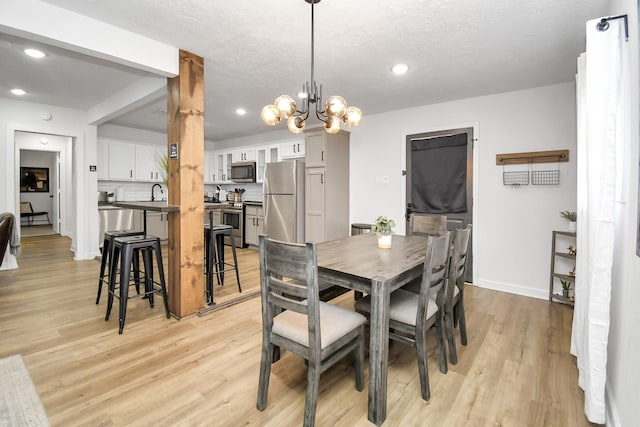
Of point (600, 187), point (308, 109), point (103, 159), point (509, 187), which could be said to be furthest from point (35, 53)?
point (509, 187)


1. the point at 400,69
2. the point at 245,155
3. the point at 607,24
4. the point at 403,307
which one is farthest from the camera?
the point at 245,155

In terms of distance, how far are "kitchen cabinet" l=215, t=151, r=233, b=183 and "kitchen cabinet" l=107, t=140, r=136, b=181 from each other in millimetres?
1741

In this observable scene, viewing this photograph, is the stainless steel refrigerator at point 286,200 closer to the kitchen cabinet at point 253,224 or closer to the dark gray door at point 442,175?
the kitchen cabinet at point 253,224

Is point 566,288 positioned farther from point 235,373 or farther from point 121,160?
point 121,160

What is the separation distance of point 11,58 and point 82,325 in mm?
2682

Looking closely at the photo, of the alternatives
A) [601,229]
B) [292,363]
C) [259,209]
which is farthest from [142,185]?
[601,229]

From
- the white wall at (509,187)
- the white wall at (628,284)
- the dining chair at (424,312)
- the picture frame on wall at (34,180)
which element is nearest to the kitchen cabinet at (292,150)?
the white wall at (509,187)

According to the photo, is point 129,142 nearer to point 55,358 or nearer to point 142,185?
point 142,185

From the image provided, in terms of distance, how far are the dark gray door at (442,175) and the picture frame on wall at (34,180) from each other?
1089cm

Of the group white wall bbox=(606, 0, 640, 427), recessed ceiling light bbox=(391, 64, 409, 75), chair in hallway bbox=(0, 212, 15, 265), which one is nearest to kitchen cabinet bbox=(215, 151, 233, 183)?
chair in hallway bbox=(0, 212, 15, 265)

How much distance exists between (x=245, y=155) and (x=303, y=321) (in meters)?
5.48

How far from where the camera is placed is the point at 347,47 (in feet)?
8.54

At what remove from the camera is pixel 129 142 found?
6.05 meters

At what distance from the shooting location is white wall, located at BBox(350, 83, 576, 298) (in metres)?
3.36
